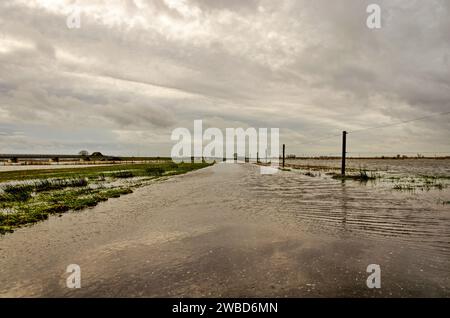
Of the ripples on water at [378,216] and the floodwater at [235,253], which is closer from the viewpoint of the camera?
the floodwater at [235,253]

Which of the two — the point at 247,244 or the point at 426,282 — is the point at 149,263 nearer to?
the point at 247,244

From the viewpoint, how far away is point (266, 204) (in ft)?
58.6

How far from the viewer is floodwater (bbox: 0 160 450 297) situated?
619 centimetres

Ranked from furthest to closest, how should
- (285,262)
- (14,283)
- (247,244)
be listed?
(247,244), (285,262), (14,283)

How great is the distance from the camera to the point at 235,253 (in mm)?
8508

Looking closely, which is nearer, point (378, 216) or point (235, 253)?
point (235, 253)

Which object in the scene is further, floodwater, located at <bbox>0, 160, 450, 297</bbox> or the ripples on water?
the ripples on water

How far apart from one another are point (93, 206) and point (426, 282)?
18356 mm

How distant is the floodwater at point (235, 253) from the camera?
619 centimetres
